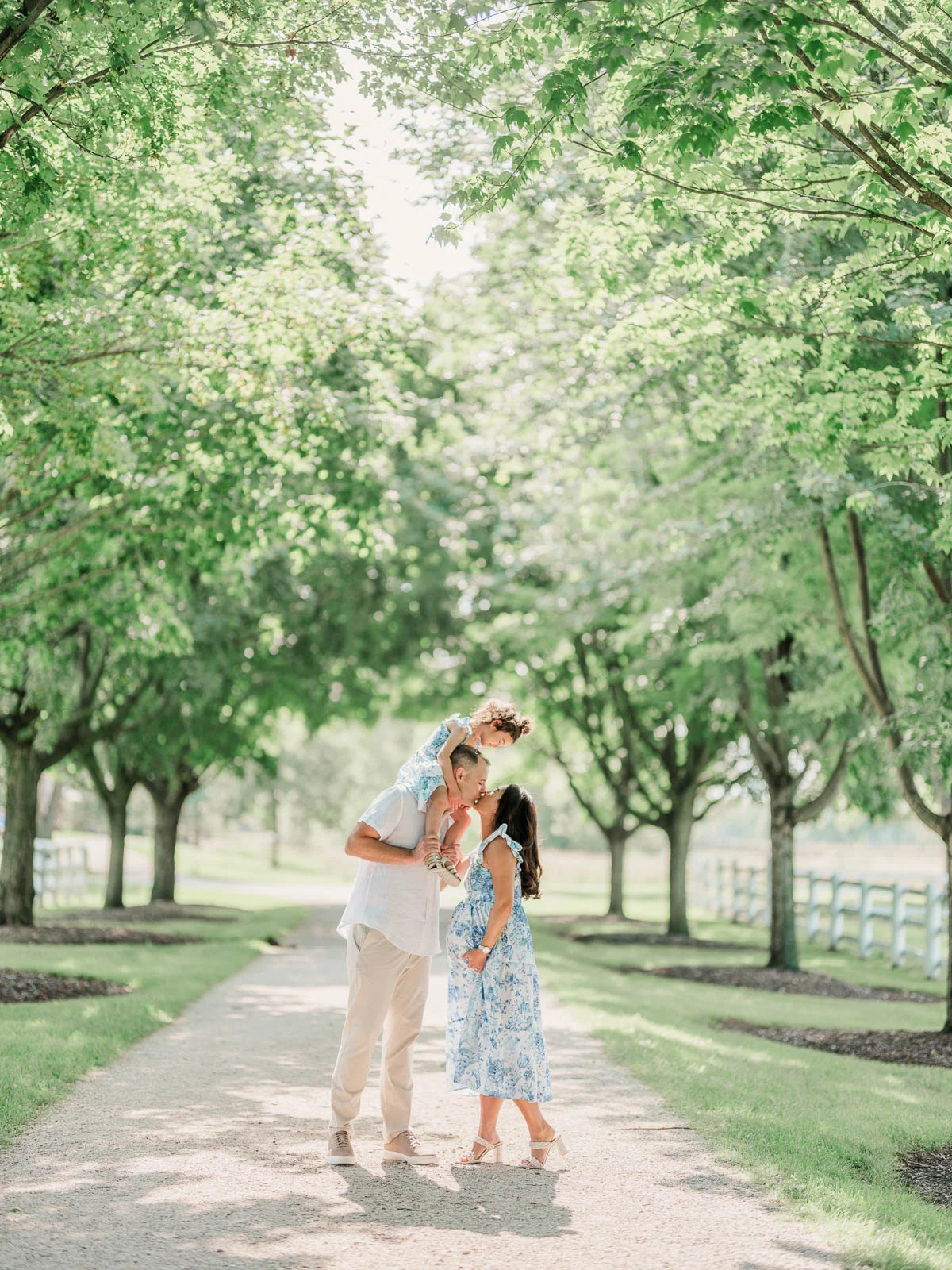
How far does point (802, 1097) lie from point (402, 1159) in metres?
3.16

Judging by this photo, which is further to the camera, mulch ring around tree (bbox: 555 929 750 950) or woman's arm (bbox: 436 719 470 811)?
mulch ring around tree (bbox: 555 929 750 950)

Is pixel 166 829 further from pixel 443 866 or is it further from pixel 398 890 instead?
pixel 443 866

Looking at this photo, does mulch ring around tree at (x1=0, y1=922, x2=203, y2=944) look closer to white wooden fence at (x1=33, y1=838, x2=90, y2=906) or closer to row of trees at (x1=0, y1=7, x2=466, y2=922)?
row of trees at (x1=0, y1=7, x2=466, y2=922)

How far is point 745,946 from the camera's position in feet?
75.9

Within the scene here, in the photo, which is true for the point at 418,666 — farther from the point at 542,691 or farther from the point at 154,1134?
the point at 154,1134

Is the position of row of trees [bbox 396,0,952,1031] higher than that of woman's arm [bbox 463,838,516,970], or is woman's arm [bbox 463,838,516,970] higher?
row of trees [bbox 396,0,952,1031]

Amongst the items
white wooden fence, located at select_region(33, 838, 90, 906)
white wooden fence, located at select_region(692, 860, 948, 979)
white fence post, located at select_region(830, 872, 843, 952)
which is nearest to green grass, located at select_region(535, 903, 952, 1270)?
white wooden fence, located at select_region(692, 860, 948, 979)

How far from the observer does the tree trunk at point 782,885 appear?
60.7 feet

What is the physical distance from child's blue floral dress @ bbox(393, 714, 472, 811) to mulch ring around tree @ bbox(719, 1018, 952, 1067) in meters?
6.07

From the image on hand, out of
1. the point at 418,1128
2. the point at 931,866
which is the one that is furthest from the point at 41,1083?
the point at 931,866

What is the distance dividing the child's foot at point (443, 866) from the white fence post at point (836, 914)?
1822 centimetres

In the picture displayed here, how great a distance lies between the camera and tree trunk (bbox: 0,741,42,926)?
1797 centimetres

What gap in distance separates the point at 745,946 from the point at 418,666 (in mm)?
8497

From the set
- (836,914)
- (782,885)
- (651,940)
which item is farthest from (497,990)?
(836,914)
